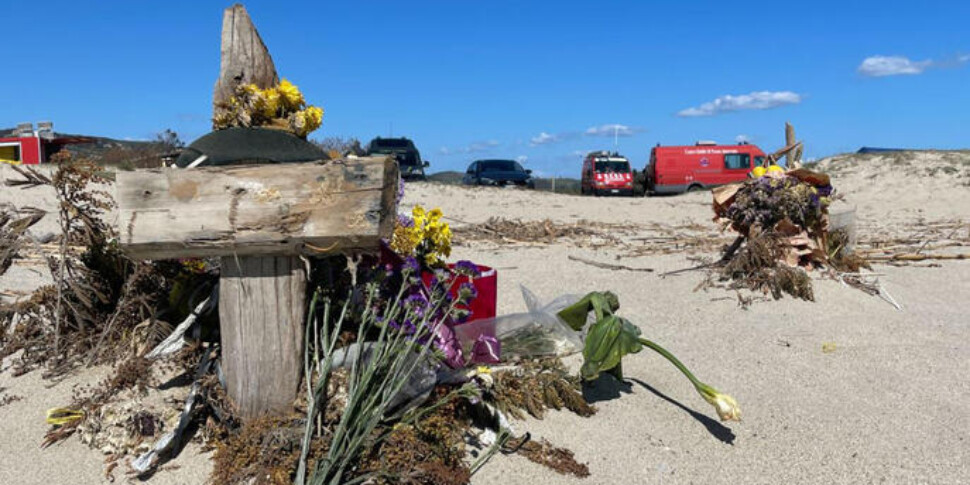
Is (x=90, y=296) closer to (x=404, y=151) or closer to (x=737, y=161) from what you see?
(x=404, y=151)

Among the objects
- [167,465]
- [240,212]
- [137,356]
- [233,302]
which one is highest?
[240,212]

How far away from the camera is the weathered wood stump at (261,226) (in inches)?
110

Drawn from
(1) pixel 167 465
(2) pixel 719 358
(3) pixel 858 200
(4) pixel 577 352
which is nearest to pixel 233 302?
(1) pixel 167 465

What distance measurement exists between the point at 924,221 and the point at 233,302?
12546mm

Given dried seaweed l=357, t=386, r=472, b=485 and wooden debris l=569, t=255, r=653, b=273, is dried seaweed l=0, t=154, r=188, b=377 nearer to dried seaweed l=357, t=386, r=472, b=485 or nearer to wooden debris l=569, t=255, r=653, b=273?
dried seaweed l=357, t=386, r=472, b=485

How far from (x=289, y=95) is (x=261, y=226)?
973 millimetres

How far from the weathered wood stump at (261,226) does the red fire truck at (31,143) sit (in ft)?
58.9

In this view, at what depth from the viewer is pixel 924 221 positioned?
41.0 feet

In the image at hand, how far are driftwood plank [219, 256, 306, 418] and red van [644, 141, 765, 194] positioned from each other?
2225cm

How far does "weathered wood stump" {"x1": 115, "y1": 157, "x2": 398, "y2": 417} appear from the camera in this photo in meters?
2.80

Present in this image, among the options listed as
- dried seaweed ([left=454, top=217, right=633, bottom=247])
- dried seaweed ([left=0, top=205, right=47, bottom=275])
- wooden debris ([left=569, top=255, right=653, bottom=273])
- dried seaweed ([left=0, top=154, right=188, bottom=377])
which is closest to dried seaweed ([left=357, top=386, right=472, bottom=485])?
dried seaweed ([left=0, top=154, right=188, bottom=377])

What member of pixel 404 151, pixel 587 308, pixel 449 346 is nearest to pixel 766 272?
pixel 587 308

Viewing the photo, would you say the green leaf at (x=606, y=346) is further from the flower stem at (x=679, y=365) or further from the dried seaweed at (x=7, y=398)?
the dried seaweed at (x=7, y=398)

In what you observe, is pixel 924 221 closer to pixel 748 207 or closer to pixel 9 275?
pixel 748 207
